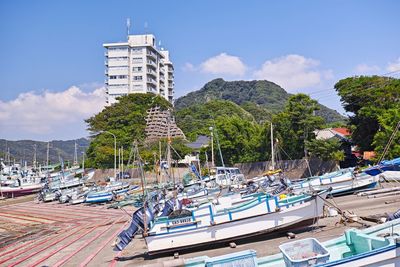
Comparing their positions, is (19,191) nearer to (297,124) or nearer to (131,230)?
(297,124)

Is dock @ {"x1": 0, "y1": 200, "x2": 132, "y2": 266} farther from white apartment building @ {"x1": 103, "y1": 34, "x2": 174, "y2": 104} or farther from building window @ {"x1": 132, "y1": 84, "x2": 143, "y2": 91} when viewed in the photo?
white apartment building @ {"x1": 103, "y1": 34, "x2": 174, "y2": 104}

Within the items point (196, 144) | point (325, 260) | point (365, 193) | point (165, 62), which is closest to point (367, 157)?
point (365, 193)

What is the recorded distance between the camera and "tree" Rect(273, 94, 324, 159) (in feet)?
134

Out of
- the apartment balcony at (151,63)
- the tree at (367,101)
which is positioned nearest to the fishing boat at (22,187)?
the tree at (367,101)

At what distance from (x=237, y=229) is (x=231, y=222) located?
39 centimetres

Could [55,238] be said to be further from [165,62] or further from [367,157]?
[165,62]

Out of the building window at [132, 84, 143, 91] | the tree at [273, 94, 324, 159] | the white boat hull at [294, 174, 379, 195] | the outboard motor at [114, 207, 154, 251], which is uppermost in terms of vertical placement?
the building window at [132, 84, 143, 91]

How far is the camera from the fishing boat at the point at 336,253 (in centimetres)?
841

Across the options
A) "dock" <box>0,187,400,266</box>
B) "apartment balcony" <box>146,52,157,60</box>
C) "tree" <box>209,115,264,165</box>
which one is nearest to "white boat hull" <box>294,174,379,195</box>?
"dock" <box>0,187,400,266</box>

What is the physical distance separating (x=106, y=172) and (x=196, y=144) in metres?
15.9

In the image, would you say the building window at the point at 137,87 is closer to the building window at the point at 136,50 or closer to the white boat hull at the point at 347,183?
the building window at the point at 136,50

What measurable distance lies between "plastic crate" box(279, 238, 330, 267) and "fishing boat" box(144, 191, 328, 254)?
5.86 m

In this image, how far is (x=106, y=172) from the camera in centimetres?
6250

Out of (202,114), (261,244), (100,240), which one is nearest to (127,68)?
(202,114)
